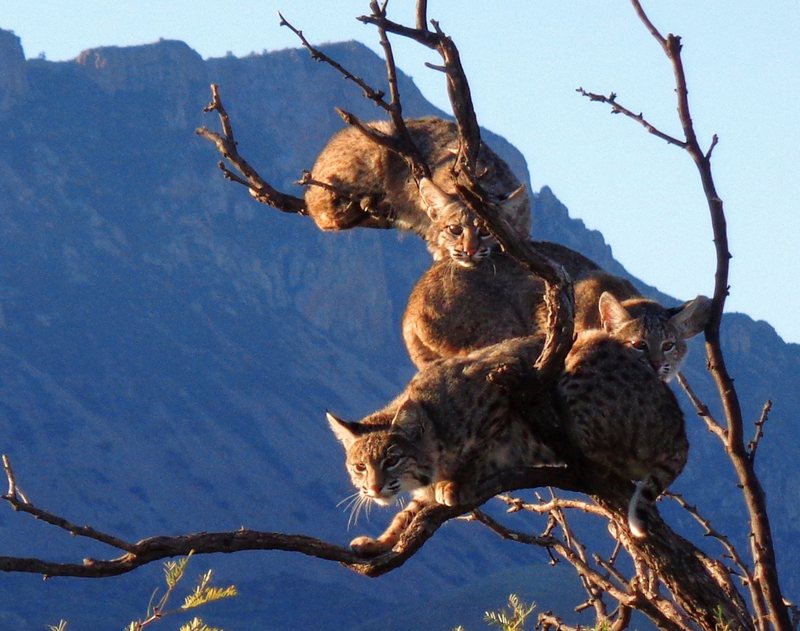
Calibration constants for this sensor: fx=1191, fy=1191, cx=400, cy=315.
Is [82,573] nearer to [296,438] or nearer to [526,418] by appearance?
[526,418]

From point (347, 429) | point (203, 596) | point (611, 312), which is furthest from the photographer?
point (611, 312)

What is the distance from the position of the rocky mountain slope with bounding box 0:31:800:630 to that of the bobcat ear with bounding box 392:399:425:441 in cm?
10161

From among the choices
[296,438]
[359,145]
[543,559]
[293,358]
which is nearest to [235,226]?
[293,358]

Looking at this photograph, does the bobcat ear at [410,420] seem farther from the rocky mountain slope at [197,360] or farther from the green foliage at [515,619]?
the rocky mountain slope at [197,360]

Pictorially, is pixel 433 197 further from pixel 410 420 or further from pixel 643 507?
pixel 643 507

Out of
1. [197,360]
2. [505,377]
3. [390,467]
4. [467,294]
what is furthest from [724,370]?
[197,360]

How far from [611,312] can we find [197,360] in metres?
153

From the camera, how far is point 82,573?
14.4 feet

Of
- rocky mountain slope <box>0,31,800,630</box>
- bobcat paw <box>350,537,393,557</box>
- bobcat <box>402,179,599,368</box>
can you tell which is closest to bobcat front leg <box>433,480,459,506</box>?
bobcat paw <box>350,537,393,557</box>

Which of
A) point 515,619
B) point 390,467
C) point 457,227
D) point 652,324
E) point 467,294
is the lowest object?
point 515,619

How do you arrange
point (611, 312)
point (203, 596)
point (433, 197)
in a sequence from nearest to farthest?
point (203, 596)
point (611, 312)
point (433, 197)

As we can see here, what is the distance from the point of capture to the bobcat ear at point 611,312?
8.96 meters

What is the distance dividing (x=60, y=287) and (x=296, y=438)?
128 feet

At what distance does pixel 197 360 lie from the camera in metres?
159
